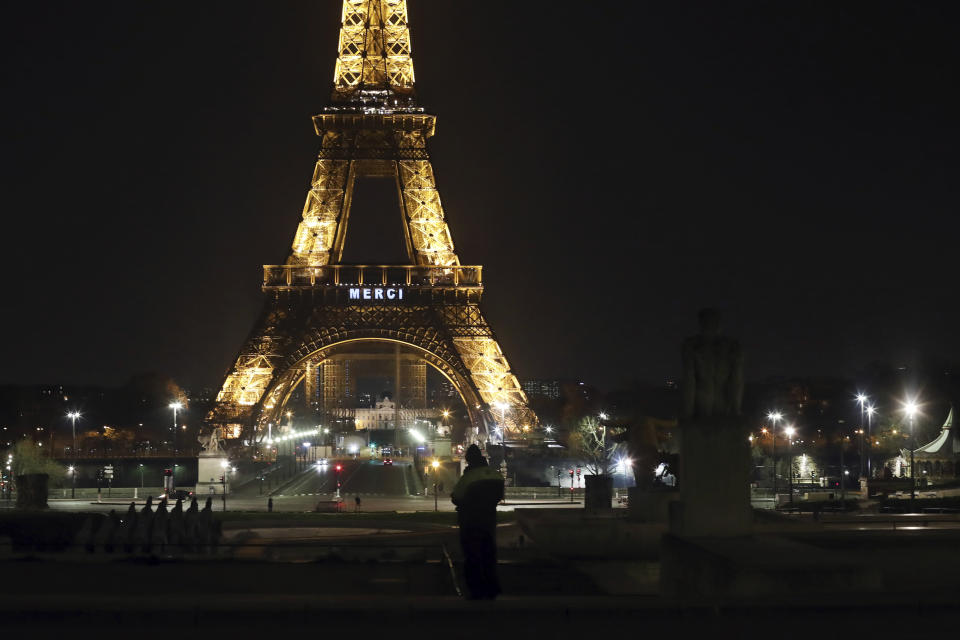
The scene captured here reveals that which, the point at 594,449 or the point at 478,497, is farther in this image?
the point at 594,449

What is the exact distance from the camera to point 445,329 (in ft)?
255

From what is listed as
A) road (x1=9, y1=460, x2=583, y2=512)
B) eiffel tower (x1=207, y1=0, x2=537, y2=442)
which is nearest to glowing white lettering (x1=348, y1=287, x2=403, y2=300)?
eiffel tower (x1=207, y1=0, x2=537, y2=442)

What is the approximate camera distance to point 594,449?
8225cm

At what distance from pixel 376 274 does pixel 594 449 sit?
18.7 m

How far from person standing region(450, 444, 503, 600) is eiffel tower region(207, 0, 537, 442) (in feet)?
204

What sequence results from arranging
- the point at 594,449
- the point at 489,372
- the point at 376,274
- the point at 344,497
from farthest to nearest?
the point at 594,449, the point at 376,274, the point at 489,372, the point at 344,497

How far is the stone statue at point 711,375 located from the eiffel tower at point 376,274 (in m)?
58.5

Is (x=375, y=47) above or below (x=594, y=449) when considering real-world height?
above

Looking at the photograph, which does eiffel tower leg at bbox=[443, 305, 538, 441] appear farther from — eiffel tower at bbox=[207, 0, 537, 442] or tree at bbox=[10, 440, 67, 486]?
tree at bbox=[10, 440, 67, 486]

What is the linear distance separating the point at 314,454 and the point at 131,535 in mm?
86299

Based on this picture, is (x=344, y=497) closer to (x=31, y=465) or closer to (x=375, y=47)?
(x=31, y=465)

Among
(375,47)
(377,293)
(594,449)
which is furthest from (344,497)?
(375,47)

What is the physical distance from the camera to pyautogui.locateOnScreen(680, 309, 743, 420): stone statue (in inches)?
659

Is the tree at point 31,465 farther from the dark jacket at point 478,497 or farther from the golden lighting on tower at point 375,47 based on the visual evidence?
the dark jacket at point 478,497
